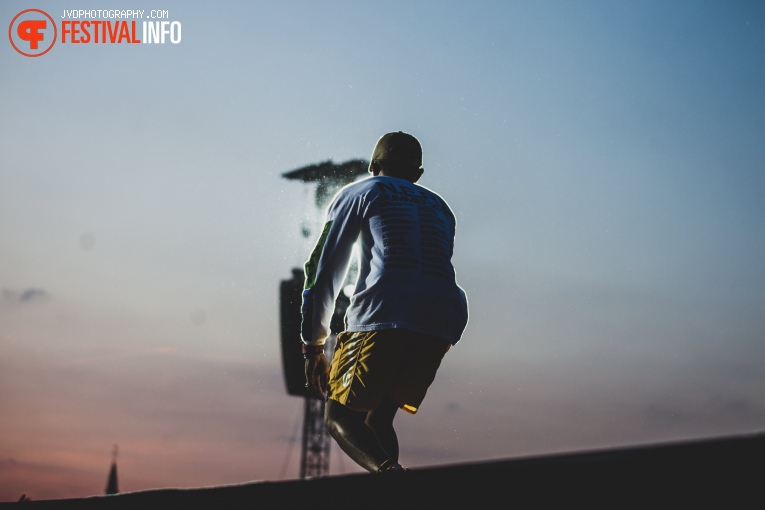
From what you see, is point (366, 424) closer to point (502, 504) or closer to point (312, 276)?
point (312, 276)

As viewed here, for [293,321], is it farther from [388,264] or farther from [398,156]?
[388,264]

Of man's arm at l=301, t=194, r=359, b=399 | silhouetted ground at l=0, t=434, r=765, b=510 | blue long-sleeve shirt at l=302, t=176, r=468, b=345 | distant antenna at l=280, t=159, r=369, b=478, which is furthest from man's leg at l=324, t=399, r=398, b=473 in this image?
distant antenna at l=280, t=159, r=369, b=478

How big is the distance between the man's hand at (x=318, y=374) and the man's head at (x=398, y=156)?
0.79 meters

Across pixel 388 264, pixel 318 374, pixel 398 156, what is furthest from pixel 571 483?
pixel 398 156

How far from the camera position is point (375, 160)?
10.0 ft

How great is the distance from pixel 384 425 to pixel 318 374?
321 mm

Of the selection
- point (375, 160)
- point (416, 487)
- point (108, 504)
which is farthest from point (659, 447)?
point (375, 160)

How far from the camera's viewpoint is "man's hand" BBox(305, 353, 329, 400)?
2.79 meters

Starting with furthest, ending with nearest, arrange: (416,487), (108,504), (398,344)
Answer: (398,344), (108,504), (416,487)

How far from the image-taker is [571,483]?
122cm

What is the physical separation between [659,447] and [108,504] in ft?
5.43

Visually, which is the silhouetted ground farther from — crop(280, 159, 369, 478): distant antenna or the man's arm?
crop(280, 159, 369, 478): distant antenna

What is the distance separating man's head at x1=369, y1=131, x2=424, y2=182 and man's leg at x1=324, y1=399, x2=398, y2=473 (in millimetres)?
951

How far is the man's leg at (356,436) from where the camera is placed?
2.48 m
